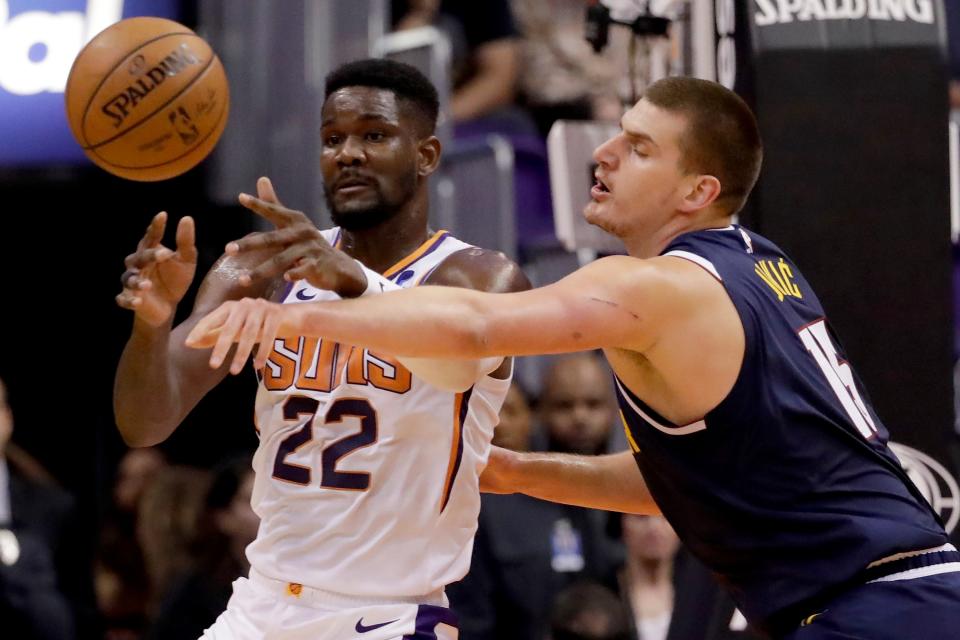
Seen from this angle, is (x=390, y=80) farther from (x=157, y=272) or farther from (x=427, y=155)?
(x=157, y=272)

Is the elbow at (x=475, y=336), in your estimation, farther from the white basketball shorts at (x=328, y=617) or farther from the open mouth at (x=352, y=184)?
the open mouth at (x=352, y=184)

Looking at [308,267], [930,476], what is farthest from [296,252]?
[930,476]

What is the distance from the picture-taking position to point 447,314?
140 inches

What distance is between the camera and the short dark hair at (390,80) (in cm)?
477

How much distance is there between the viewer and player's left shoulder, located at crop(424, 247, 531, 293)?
4520 mm

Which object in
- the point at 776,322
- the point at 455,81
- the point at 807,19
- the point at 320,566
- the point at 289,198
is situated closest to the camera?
the point at 776,322

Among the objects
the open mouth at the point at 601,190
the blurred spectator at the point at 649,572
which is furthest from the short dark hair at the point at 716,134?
the blurred spectator at the point at 649,572

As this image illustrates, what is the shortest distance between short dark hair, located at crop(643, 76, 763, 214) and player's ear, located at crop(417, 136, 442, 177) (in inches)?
34.4

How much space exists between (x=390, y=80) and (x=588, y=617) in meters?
2.71

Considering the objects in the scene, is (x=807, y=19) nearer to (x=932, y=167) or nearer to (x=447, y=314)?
(x=932, y=167)

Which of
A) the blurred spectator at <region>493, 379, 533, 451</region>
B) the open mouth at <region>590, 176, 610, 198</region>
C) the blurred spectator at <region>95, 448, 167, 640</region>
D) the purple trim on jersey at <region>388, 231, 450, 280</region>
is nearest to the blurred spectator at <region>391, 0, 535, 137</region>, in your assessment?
A: the blurred spectator at <region>95, 448, 167, 640</region>

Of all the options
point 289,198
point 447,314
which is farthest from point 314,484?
point 289,198

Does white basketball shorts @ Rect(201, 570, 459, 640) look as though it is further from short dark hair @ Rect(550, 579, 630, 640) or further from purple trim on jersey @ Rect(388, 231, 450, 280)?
short dark hair @ Rect(550, 579, 630, 640)

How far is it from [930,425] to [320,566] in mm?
2293
